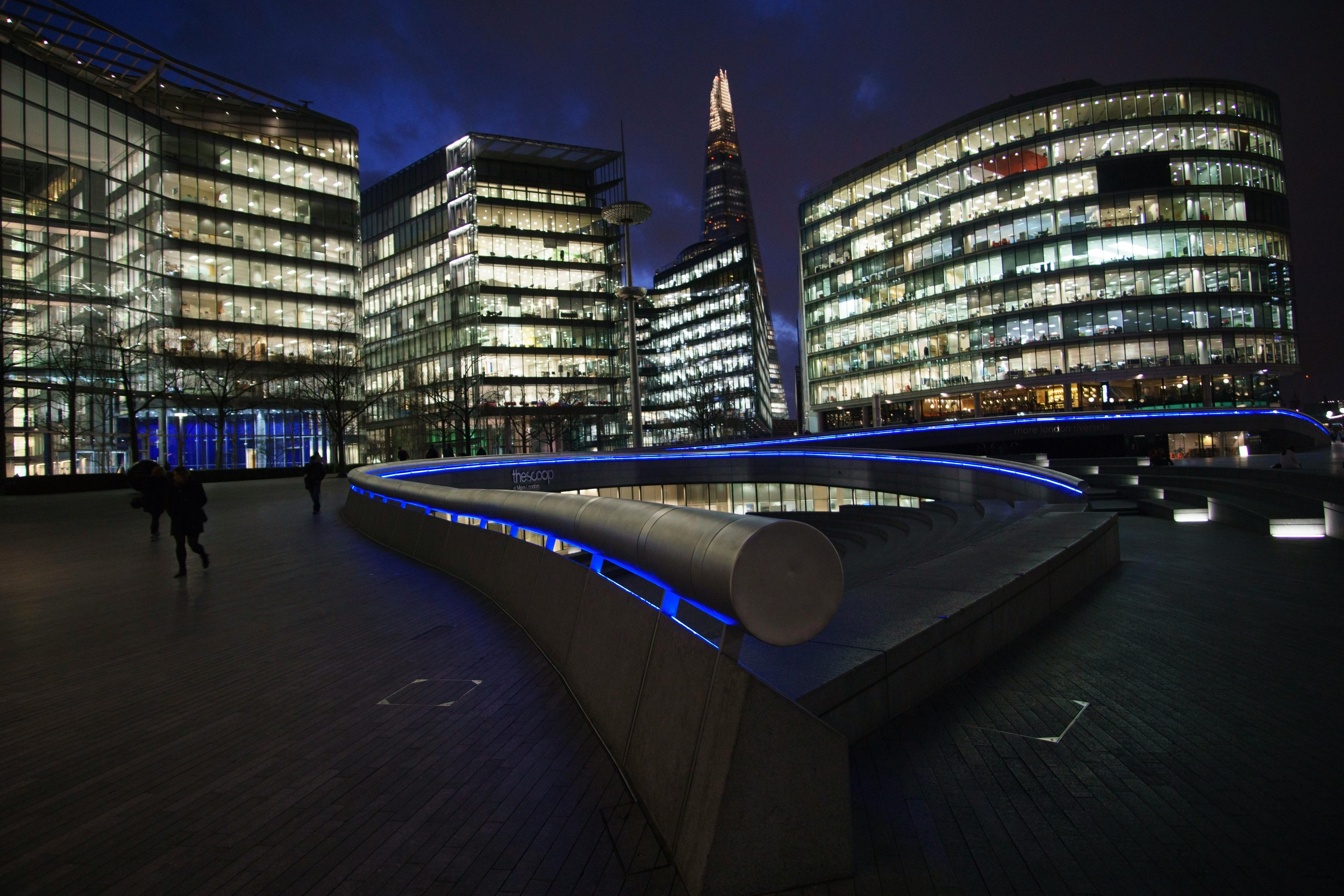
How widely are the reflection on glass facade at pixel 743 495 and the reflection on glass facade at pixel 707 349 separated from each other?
65.4 metres

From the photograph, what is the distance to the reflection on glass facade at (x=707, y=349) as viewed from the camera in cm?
12594

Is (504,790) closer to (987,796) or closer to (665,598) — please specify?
(665,598)

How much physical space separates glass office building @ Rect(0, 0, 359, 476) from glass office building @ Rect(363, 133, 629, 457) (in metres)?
12.1

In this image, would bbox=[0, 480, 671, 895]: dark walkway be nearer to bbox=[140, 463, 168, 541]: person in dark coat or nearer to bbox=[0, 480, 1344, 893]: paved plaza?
bbox=[0, 480, 1344, 893]: paved plaza

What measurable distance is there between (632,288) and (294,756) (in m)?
40.0

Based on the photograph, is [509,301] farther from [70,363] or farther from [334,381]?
[70,363]

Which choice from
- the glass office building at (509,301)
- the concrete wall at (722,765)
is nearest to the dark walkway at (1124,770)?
the concrete wall at (722,765)

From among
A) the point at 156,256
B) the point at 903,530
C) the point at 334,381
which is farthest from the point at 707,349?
the point at 903,530

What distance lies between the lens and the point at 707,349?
136000 mm

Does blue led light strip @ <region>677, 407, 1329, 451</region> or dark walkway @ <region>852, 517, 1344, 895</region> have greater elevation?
blue led light strip @ <region>677, 407, 1329, 451</region>

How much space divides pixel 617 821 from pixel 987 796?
5.50ft

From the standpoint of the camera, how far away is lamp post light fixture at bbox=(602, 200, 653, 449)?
139 ft

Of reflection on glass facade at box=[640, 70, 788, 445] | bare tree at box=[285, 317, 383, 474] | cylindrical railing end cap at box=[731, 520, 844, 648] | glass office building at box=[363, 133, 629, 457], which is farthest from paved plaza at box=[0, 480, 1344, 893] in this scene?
reflection on glass facade at box=[640, 70, 788, 445]

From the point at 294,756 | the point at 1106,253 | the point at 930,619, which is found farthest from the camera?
the point at 1106,253
